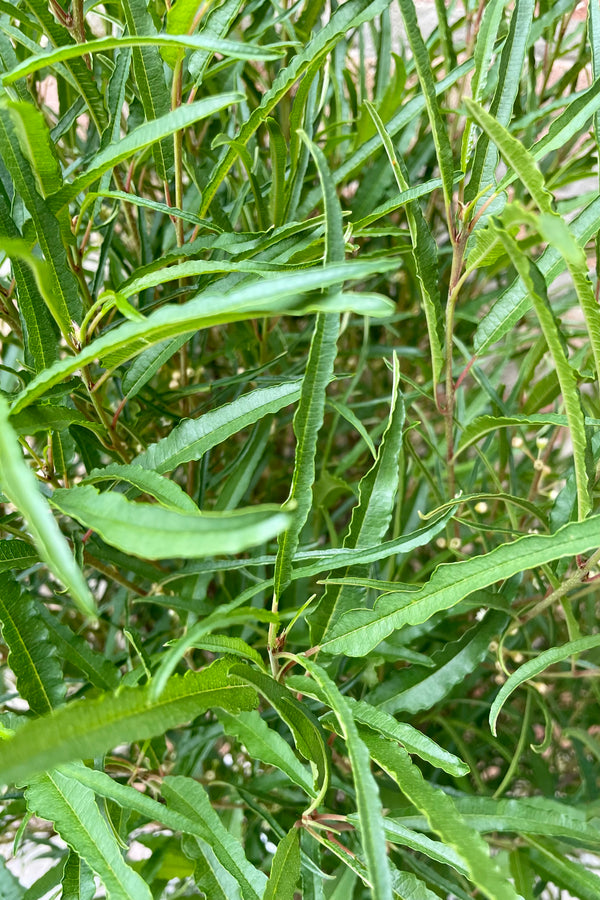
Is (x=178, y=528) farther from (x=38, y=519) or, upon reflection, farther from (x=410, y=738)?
(x=410, y=738)

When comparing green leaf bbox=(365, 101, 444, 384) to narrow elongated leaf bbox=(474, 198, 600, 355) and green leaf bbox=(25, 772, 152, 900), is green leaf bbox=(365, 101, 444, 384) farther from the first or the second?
green leaf bbox=(25, 772, 152, 900)

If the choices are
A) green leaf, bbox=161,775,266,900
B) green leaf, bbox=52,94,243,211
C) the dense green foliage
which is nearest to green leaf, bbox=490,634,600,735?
the dense green foliage

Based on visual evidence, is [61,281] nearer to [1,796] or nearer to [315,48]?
[315,48]

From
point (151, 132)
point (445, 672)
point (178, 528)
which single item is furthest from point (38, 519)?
point (445, 672)

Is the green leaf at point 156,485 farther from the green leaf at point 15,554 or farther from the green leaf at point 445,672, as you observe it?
the green leaf at point 445,672

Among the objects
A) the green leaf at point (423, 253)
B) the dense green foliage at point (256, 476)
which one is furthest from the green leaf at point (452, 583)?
the green leaf at point (423, 253)
